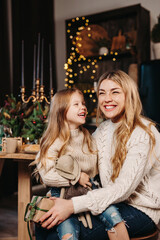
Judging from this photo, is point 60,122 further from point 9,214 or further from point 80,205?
point 9,214

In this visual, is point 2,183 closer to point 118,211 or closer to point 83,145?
point 83,145

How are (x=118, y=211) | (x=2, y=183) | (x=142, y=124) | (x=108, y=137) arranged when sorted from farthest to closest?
(x=2, y=183)
(x=108, y=137)
(x=142, y=124)
(x=118, y=211)

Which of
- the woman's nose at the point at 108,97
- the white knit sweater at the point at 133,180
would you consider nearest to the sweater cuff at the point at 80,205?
the white knit sweater at the point at 133,180

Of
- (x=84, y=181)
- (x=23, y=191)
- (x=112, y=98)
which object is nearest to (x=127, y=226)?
(x=84, y=181)

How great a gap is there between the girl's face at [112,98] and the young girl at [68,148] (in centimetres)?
21

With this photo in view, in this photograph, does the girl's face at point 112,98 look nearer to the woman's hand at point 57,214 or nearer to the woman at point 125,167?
the woman at point 125,167

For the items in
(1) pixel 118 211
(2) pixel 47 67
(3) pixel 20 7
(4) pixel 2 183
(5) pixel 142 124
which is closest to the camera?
(1) pixel 118 211

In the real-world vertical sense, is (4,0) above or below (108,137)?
above

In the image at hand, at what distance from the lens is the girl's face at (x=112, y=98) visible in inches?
61.4

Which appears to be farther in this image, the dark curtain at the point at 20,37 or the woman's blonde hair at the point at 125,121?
the dark curtain at the point at 20,37

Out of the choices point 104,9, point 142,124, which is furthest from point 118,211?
point 104,9

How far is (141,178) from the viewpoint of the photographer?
1.40 metres

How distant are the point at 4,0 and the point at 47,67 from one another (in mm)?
1061

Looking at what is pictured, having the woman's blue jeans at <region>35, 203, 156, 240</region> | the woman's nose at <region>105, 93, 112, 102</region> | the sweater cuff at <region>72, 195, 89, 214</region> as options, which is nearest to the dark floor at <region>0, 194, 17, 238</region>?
the woman's blue jeans at <region>35, 203, 156, 240</region>
